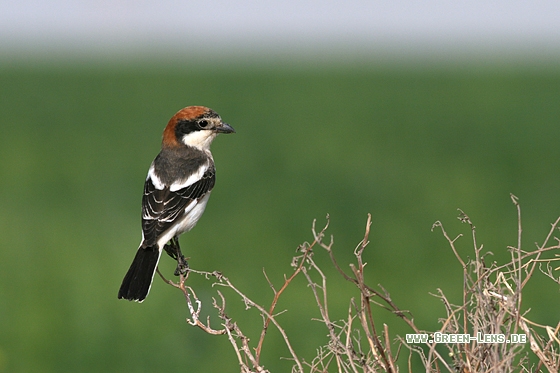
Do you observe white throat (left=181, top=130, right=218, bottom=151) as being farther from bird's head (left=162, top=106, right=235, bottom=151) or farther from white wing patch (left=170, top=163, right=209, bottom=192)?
white wing patch (left=170, top=163, right=209, bottom=192)

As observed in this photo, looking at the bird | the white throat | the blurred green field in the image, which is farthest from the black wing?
the blurred green field

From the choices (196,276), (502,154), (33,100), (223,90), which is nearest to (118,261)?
(196,276)

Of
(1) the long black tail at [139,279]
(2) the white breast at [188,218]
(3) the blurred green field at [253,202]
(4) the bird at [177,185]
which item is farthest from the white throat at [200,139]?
(3) the blurred green field at [253,202]

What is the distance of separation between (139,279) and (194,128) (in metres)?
1.50

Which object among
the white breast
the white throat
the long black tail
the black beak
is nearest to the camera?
the long black tail

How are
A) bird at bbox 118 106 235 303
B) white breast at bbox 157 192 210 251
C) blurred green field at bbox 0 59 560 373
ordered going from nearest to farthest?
1. bird at bbox 118 106 235 303
2. white breast at bbox 157 192 210 251
3. blurred green field at bbox 0 59 560 373

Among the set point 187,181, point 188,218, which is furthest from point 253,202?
point 188,218

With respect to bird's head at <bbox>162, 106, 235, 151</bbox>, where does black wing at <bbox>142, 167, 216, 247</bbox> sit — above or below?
below

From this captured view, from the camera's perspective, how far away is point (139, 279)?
15.7ft

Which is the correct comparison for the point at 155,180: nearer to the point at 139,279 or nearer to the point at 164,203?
the point at 164,203

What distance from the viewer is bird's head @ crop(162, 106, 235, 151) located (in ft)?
19.1

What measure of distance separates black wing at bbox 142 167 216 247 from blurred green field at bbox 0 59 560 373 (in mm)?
1776

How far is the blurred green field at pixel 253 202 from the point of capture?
8.37 metres

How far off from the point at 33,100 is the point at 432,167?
1295cm
